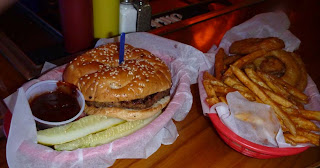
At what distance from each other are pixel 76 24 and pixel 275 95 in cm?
164

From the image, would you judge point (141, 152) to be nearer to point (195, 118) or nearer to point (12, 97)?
point (195, 118)

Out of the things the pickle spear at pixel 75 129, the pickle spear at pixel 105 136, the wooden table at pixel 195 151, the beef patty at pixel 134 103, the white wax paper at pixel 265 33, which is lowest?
the wooden table at pixel 195 151

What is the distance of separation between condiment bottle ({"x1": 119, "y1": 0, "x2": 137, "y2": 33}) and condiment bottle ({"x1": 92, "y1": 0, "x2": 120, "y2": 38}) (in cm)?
7

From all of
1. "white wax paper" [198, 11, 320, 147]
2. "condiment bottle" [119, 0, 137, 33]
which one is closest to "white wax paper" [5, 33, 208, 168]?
"white wax paper" [198, 11, 320, 147]

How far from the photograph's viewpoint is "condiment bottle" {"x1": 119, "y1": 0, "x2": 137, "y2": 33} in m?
2.43

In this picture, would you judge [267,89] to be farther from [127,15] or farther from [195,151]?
[127,15]

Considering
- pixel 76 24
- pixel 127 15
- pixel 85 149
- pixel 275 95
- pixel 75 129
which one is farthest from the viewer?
pixel 127 15

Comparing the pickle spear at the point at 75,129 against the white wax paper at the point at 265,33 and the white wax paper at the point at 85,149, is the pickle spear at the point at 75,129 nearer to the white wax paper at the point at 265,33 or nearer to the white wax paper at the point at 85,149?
the white wax paper at the point at 85,149

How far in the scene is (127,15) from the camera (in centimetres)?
244

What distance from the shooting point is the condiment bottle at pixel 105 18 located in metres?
2.24

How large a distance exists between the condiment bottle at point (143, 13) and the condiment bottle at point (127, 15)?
0.17ft

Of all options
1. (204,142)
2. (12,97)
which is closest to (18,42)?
(12,97)

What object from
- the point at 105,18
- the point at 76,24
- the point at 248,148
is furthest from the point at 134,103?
the point at 105,18

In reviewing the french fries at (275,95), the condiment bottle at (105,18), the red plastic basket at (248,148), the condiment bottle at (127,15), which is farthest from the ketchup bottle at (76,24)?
the red plastic basket at (248,148)
